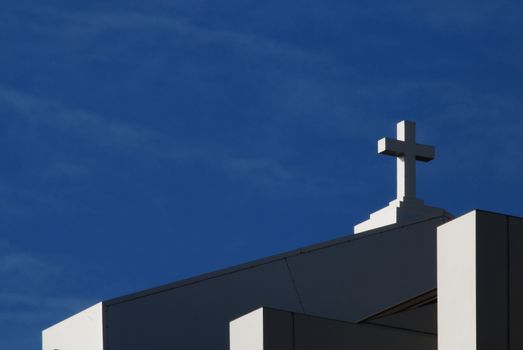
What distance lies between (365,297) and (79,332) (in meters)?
4.47

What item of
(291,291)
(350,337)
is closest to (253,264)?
(291,291)

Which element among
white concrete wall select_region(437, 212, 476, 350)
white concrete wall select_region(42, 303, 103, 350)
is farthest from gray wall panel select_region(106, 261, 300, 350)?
white concrete wall select_region(437, 212, 476, 350)

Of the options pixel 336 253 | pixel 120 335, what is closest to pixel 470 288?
pixel 120 335

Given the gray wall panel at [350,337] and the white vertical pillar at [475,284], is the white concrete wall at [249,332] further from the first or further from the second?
the white vertical pillar at [475,284]

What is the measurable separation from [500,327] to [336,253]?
847 cm

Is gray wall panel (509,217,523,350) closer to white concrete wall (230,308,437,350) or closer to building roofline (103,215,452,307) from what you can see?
white concrete wall (230,308,437,350)

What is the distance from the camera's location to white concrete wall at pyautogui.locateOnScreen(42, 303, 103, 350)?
19.8 meters

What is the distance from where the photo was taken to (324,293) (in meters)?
22.1

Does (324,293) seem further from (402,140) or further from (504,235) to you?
(504,235)

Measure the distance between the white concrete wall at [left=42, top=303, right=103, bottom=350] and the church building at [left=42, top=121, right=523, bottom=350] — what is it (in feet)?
0.05

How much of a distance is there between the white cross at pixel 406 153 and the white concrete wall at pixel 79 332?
604 cm

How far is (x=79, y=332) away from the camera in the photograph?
2044 centimetres

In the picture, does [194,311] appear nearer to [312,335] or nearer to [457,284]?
[312,335]

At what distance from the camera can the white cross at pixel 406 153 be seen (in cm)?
2408
